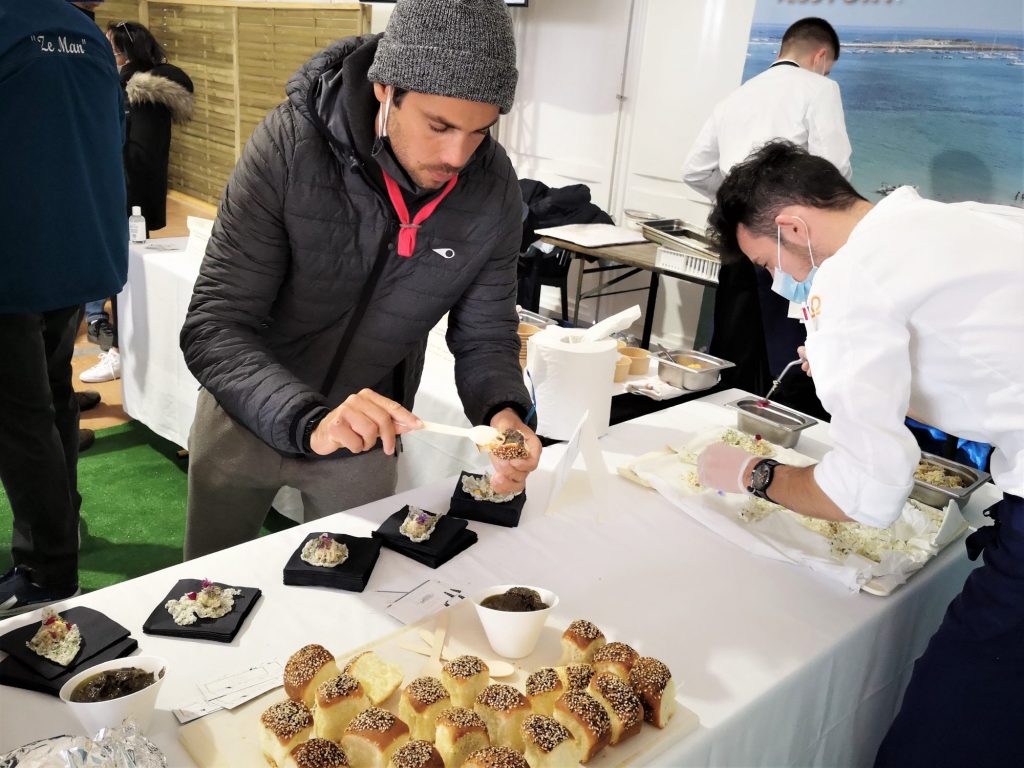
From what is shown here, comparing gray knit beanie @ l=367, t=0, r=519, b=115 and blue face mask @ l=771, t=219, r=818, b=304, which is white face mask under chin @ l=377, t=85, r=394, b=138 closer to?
gray knit beanie @ l=367, t=0, r=519, b=115

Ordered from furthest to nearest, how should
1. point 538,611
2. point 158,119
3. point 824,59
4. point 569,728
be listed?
point 158,119
point 824,59
point 538,611
point 569,728

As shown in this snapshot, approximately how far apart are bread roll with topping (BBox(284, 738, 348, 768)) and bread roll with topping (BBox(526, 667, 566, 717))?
0.78 ft

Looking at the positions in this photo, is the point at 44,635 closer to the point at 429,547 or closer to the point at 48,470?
the point at 429,547

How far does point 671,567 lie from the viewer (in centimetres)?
142

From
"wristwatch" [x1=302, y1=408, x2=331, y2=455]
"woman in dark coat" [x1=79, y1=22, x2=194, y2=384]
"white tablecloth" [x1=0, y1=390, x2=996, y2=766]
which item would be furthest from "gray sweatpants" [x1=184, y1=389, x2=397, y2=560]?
"woman in dark coat" [x1=79, y1=22, x2=194, y2=384]

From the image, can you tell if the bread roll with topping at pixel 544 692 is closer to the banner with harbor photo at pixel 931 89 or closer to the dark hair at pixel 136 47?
the banner with harbor photo at pixel 931 89

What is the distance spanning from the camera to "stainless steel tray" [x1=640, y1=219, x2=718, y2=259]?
420cm

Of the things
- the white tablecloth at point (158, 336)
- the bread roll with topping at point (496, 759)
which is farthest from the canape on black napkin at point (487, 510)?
the white tablecloth at point (158, 336)

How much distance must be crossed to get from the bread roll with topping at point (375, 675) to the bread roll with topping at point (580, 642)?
0.23 meters

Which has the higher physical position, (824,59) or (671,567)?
(824,59)

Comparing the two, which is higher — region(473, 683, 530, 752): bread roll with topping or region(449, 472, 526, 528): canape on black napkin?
region(473, 683, 530, 752): bread roll with topping

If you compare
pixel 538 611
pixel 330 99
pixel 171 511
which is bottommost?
pixel 171 511

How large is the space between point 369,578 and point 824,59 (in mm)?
3385

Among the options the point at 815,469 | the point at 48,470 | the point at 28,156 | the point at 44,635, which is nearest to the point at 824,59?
the point at 815,469
